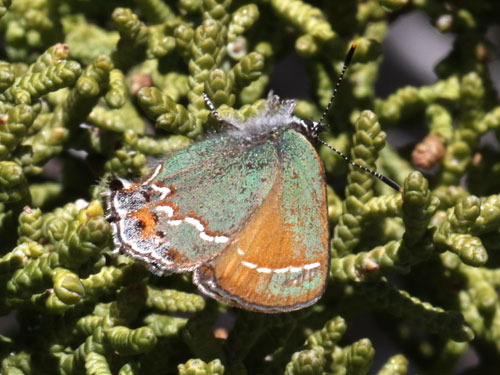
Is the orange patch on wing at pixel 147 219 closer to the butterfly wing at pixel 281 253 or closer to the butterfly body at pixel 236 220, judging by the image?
the butterfly body at pixel 236 220

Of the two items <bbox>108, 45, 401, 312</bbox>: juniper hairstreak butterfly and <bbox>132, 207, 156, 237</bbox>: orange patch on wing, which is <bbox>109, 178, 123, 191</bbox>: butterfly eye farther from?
<bbox>132, 207, 156, 237</bbox>: orange patch on wing

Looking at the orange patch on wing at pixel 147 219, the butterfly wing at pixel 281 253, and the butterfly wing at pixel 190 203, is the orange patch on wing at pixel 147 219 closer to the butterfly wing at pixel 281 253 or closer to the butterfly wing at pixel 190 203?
the butterfly wing at pixel 190 203

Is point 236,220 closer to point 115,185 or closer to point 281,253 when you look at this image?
point 281,253

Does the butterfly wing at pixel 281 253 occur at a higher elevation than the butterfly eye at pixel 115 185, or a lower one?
lower

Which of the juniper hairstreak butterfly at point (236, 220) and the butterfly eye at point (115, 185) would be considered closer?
the juniper hairstreak butterfly at point (236, 220)

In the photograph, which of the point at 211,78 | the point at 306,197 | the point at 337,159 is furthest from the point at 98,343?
the point at 337,159

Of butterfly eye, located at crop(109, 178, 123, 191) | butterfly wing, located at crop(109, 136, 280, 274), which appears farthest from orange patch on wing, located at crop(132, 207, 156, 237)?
butterfly eye, located at crop(109, 178, 123, 191)

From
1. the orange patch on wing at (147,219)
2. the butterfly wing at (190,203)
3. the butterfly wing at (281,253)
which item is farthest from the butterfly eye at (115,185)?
the butterfly wing at (281,253)

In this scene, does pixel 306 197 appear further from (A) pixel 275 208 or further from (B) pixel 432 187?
(B) pixel 432 187
